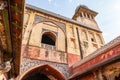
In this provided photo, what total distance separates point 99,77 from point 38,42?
5173 mm

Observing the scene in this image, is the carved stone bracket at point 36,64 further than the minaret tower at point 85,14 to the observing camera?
No

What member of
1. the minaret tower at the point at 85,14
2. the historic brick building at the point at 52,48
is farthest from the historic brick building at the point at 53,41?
the minaret tower at the point at 85,14

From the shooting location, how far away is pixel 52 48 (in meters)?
10.1

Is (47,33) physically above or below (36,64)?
above

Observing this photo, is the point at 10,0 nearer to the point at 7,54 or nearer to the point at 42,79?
the point at 7,54

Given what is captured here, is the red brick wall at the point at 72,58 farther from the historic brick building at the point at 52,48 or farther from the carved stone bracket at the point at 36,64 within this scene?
the carved stone bracket at the point at 36,64

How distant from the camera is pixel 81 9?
57.0ft

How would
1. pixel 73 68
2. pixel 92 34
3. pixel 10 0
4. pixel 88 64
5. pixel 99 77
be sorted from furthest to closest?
pixel 92 34 < pixel 73 68 < pixel 88 64 < pixel 99 77 < pixel 10 0

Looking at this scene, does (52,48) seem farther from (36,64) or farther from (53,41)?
(36,64)

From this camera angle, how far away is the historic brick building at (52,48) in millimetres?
3426

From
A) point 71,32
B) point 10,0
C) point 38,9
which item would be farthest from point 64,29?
point 10,0

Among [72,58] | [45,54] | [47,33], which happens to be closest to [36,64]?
[45,54]

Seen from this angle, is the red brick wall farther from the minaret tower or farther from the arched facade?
the minaret tower

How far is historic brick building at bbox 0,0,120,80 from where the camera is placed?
3.43 m
